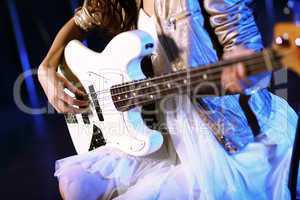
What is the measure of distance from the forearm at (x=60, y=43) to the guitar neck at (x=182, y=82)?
34 centimetres

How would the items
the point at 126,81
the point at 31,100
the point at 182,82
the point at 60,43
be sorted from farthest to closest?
the point at 31,100, the point at 60,43, the point at 126,81, the point at 182,82

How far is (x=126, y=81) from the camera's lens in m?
0.84

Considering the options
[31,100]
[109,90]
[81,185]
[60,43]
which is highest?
[60,43]

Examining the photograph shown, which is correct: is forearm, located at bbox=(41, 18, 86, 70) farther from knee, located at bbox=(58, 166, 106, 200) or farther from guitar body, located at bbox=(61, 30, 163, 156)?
knee, located at bbox=(58, 166, 106, 200)

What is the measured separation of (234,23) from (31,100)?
2.51 metres

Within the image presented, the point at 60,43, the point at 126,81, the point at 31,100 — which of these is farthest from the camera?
the point at 31,100

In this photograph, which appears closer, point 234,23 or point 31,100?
point 234,23

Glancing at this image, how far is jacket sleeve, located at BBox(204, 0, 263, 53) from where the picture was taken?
0.76 meters

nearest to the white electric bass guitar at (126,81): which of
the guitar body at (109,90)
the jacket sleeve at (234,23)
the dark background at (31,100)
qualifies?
the guitar body at (109,90)

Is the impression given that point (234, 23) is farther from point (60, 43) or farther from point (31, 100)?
point (31, 100)

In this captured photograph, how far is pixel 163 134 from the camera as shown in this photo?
871 millimetres

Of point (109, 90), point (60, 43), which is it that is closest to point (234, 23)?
point (109, 90)

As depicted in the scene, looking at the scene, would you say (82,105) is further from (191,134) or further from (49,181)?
(49,181)

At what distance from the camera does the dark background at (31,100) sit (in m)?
1.63
